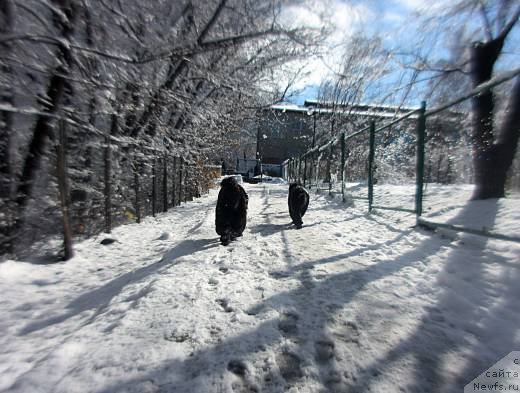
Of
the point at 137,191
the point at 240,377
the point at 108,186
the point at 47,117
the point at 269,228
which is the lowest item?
the point at 240,377

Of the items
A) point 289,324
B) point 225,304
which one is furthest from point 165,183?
point 289,324

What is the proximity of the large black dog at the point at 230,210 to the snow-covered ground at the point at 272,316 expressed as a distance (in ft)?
2.12

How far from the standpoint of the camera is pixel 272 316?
254cm

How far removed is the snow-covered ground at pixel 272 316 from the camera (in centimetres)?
183

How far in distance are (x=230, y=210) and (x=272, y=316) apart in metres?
3.19

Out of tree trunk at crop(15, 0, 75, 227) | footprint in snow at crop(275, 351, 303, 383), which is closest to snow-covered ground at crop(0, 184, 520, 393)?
footprint in snow at crop(275, 351, 303, 383)

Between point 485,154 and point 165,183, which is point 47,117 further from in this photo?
point 485,154

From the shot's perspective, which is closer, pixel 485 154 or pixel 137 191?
pixel 485 154

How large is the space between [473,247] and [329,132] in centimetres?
2327

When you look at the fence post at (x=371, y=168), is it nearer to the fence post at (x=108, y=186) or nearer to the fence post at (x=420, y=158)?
the fence post at (x=420, y=158)

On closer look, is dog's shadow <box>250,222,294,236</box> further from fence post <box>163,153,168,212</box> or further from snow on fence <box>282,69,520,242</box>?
fence post <box>163,153,168,212</box>

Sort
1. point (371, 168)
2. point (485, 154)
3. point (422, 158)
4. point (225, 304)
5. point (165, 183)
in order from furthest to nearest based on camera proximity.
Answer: point (165, 183)
point (371, 168)
point (422, 158)
point (485, 154)
point (225, 304)

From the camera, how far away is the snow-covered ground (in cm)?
183

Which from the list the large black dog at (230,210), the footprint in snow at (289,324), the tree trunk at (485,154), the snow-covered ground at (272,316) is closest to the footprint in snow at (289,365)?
the snow-covered ground at (272,316)
